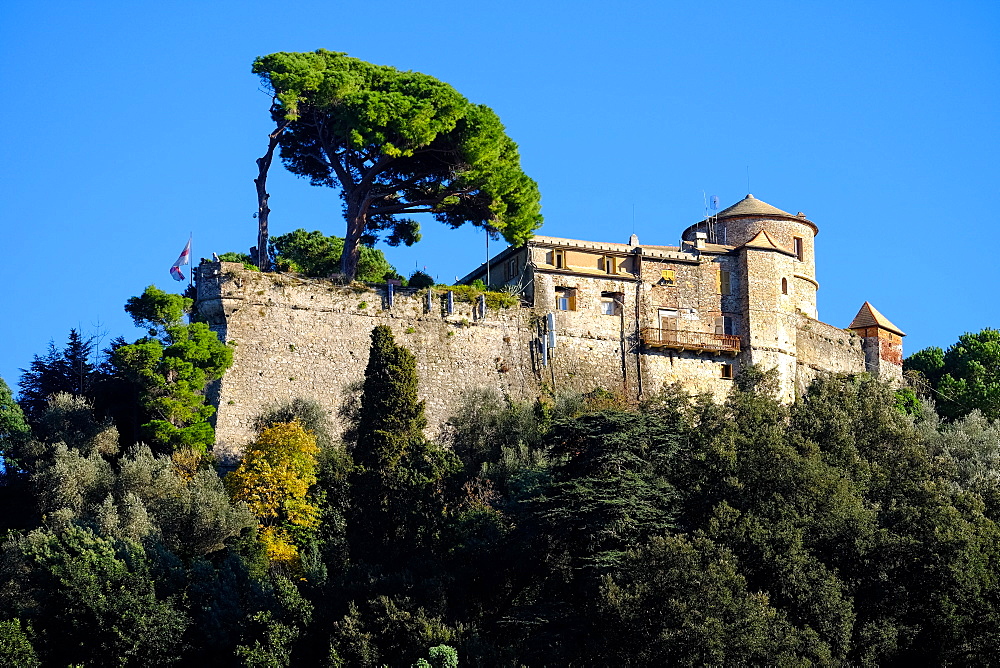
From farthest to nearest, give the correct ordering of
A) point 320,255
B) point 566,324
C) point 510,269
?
point 320,255 < point 510,269 < point 566,324

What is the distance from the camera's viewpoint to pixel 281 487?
44188 mm

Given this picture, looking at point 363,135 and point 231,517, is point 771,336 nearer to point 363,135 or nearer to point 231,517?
point 363,135

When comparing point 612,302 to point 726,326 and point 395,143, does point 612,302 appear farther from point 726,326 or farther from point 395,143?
point 395,143

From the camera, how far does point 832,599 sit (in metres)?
37.6

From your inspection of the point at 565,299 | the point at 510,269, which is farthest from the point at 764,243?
the point at 510,269

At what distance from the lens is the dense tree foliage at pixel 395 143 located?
51188mm

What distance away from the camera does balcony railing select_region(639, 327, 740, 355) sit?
2122 inches

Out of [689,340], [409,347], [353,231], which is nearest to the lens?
[409,347]

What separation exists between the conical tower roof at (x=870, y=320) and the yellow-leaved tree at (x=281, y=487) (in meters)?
24.2

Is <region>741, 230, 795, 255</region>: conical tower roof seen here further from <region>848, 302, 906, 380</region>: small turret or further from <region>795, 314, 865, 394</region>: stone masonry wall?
<region>848, 302, 906, 380</region>: small turret

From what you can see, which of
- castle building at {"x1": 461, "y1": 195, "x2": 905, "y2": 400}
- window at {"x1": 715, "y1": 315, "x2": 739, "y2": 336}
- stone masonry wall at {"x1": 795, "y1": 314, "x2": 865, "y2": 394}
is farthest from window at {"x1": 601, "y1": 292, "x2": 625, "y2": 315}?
stone masonry wall at {"x1": 795, "y1": 314, "x2": 865, "y2": 394}

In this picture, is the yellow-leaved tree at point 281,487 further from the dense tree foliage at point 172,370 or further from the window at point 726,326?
the window at point 726,326

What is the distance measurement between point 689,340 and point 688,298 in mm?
1517

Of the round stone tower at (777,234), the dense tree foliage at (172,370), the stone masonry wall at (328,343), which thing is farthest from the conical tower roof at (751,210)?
the dense tree foliage at (172,370)
